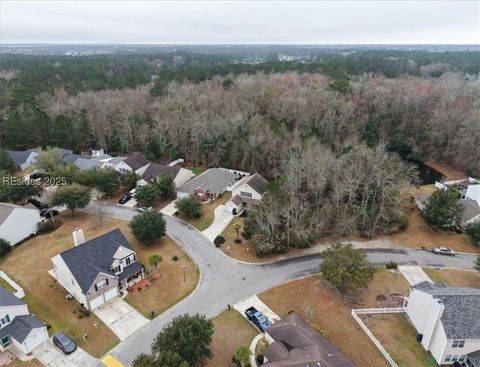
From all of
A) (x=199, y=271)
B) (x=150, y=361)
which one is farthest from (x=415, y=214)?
(x=150, y=361)

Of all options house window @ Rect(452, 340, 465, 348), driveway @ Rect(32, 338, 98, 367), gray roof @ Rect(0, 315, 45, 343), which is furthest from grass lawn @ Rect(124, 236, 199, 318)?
house window @ Rect(452, 340, 465, 348)

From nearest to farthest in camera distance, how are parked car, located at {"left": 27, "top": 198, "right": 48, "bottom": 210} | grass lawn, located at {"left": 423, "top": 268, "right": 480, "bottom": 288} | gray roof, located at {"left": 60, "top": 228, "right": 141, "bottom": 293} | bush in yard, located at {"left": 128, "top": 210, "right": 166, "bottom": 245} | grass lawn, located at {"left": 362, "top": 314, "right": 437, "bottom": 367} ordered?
grass lawn, located at {"left": 362, "top": 314, "right": 437, "bottom": 367} < gray roof, located at {"left": 60, "top": 228, "right": 141, "bottom": 293} < grass lawn, located at {"left": 423, "top": 268, "right": 480, "bottom": 288} < bush in yard, located at {"left": 128, "top": 210, "right": 166, "bottom": 245} < parked car, located at {"left": 27, "top": 198, "right": 48, "bottom": 210}

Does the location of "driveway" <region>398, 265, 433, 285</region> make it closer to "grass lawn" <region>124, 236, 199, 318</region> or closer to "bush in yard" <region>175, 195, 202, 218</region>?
"grass lawn" <region>124, 236, 199, 318</region>

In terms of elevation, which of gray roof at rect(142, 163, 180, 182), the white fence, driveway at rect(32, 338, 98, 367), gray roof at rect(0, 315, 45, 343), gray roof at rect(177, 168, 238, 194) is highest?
gray roof at rect(142, 163, 180, 182)

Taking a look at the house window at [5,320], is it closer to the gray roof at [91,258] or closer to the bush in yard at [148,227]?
the gray roof at [91,258]

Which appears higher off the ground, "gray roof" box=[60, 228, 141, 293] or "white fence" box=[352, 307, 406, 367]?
"gray roof" box=[60, 228, 141, 293]

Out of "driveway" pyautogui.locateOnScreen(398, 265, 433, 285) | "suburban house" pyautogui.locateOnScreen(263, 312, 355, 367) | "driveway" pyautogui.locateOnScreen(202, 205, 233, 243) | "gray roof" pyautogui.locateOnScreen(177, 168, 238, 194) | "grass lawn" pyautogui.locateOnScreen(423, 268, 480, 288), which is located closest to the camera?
"suburban house" pyautogui.locateOnScreen(263, 312, 355, 367)

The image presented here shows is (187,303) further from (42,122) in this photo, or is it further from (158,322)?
(42,122)
